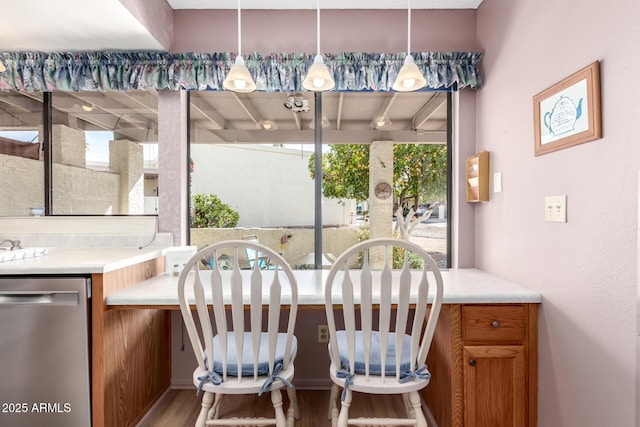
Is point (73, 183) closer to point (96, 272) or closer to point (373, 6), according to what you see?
point (96, 272)

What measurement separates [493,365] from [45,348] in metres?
1.96

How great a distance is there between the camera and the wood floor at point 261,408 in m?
1.90

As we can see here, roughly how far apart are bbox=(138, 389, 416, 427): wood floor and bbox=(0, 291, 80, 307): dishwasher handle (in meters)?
0.84

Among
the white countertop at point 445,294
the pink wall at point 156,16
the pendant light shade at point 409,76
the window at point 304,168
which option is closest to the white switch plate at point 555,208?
the white countertop at point 445,294

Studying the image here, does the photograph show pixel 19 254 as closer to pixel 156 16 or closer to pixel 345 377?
pixel 156 16

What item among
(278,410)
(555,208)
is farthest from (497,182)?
(278,410)

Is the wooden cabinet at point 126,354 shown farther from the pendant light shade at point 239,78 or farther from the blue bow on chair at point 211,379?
the pendant light shade at point 239,78

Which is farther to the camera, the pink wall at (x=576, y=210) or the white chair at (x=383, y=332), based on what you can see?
the white chair at (x=383, y=332)

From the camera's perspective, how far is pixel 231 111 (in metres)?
2.58

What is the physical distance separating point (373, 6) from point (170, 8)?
50.7 inches

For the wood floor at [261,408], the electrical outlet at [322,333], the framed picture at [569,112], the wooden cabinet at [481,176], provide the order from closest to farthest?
the framed picture at [569,112]
the wood floor at [261,408]
the wooden cabinet at [481,176]
the electrical outlet at [322,333]

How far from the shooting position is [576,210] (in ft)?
4.38

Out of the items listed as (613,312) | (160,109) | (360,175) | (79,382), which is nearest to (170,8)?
(160,109)

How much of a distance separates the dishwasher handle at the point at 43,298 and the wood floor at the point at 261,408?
0.84 meters
